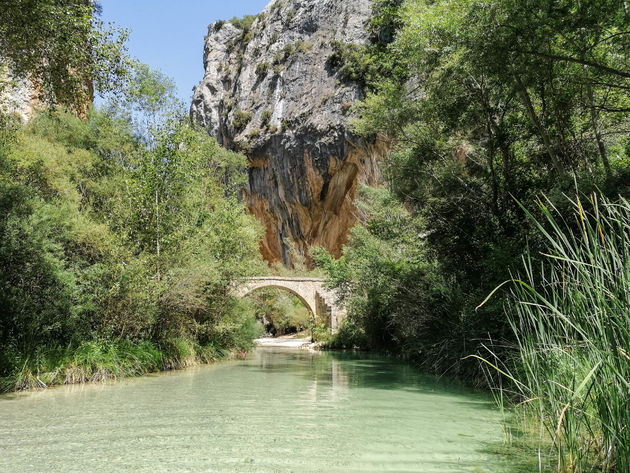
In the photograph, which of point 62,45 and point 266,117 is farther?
point 266,117

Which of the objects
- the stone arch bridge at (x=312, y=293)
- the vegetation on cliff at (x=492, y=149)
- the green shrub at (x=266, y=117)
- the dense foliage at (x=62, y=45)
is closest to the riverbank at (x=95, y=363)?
the dense foliage at (x=62, y=45)

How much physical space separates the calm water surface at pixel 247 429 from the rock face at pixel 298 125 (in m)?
20.6

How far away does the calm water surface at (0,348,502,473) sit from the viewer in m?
3.57

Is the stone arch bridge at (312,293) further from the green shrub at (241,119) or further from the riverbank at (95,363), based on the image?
the riverbank at (95,363)

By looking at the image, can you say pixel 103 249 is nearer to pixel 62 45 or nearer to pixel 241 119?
pixel 62 45

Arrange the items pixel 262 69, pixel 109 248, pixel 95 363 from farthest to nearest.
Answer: pixel 262 69 < pixel 109 248 < pixel 95 363

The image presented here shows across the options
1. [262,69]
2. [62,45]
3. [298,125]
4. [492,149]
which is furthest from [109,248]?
[262,69]

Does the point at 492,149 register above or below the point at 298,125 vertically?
below

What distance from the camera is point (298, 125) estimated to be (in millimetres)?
30672

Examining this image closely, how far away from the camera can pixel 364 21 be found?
102ft

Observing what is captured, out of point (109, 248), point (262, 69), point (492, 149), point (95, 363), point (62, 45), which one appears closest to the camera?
point (62, 45)

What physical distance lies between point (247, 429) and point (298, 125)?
2729cm

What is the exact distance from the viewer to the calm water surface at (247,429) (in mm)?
3572

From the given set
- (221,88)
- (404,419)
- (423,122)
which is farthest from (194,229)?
(221,88)
